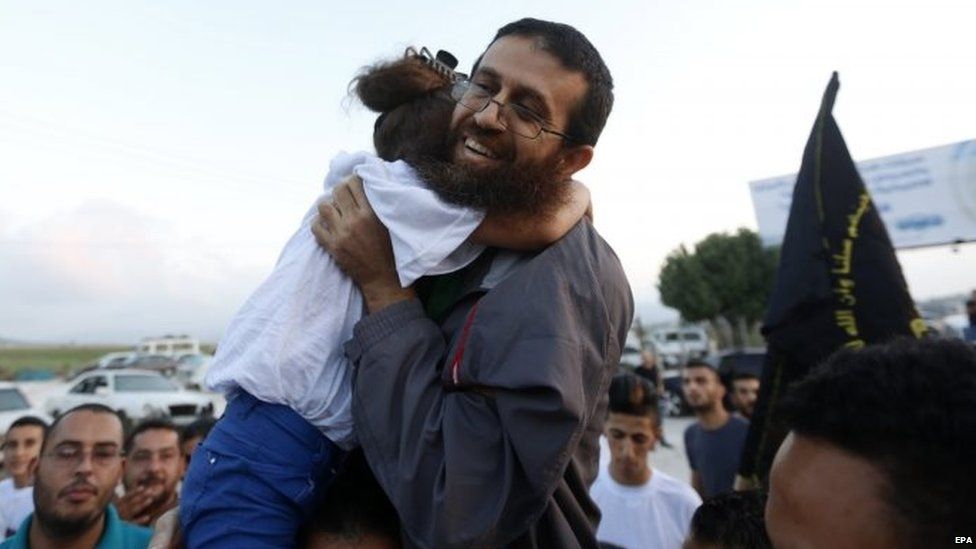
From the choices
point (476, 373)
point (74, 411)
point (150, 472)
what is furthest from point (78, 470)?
point (476, 373)

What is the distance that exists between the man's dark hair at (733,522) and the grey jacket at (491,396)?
1128 mm

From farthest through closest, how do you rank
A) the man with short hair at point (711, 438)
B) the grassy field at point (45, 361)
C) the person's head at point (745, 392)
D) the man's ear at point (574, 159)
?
the grassy field at point (45, 361)
the person's head at point (745, 392)
the man with short hair at point (711, 438)
the man's ear at point (574, 159)

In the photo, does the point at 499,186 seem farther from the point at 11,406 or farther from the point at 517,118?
the point at 11,406

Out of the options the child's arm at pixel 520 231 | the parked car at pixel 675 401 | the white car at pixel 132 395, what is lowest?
the parked car at pixel 675 401

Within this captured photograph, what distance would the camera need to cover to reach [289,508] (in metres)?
1.51

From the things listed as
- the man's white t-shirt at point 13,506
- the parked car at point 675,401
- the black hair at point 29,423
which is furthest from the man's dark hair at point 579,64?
the parked car at point 675,401

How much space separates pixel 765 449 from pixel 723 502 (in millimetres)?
345

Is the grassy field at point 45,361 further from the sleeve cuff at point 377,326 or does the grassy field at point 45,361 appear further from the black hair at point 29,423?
the sleeve cuff at point 377,326

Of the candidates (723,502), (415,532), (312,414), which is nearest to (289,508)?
(312,414)

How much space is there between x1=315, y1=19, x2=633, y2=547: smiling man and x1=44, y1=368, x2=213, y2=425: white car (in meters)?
17.4

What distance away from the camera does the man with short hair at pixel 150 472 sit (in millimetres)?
4336

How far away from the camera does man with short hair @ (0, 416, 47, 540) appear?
5.12 m

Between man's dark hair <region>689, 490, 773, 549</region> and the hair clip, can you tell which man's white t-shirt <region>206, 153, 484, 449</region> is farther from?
man's dark hair <region>689, 490, 773, 549</region>

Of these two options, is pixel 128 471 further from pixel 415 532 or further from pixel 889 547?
pixel 889 547
